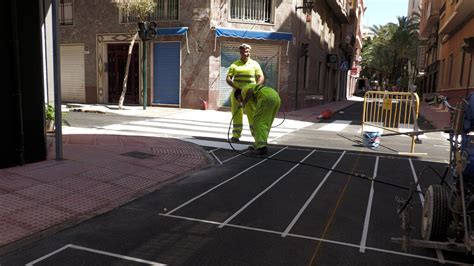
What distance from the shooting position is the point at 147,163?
261 inches

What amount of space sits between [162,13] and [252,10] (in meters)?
4.11

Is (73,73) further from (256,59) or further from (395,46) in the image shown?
(395,46)

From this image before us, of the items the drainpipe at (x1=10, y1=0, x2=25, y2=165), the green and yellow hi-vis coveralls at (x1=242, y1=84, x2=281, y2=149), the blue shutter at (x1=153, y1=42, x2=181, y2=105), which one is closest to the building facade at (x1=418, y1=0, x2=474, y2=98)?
the green and yellow hi-vis coveralls at (x1=242, y1=84, x2=281, y2=149)

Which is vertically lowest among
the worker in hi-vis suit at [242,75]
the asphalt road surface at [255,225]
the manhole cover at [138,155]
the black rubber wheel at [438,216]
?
the asphalt road surface at [255,225]

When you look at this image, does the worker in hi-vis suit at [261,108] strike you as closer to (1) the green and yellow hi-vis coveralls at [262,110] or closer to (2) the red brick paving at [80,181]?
(1) the green and yellow hi-vis coveralls at [262,110]

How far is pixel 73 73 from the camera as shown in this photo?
832 inches

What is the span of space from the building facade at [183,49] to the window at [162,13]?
0.15 ft

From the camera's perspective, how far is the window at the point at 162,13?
61.0 feet

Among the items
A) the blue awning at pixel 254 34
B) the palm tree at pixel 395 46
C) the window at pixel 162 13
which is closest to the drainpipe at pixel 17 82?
the blue awning at pixel 254 34

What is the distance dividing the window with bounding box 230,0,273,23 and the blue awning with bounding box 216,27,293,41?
76 cm

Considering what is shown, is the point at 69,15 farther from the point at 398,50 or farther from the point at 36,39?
the point at 398,50

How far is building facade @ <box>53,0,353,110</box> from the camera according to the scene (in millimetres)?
18047

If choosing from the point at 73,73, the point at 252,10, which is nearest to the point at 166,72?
the point at 252,10

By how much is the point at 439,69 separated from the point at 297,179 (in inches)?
1172
